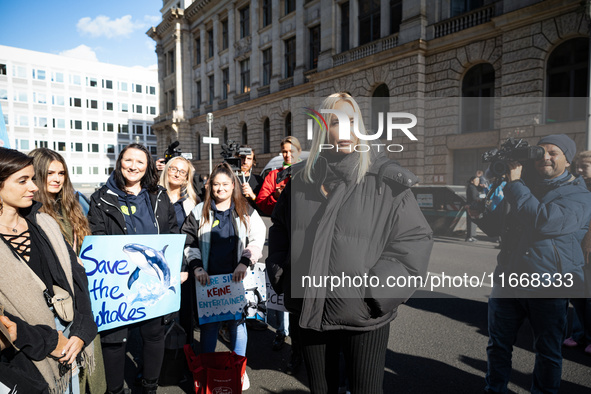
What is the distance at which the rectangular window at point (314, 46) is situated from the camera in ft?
74.8

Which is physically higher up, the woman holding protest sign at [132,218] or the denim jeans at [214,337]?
the woman holding protest sign at [132,218]

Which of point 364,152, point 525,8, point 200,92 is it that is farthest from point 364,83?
point 200,92

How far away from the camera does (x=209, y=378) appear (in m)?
2.62

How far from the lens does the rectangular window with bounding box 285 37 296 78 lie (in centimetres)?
2483

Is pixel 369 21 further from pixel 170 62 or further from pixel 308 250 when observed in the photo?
pixel 170 62

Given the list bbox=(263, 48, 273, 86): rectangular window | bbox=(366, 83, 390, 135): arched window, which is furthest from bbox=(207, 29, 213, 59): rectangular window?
bbox=(366, 83, 390, 135): arched window

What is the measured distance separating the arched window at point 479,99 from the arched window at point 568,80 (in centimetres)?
202

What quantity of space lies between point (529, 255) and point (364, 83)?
1713 centimetres

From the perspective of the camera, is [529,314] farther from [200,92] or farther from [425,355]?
[200,92]

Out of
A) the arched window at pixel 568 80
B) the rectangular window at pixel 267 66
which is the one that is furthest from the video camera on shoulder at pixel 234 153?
the rectangular window at pixel 267 66

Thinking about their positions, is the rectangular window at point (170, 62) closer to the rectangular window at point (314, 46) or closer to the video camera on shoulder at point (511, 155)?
the rectangular window at point (314, 46)

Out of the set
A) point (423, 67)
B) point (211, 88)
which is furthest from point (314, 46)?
point (211, 88)

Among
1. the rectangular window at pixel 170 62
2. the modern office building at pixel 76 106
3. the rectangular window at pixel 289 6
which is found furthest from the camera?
the modern office building at pixel 76 106

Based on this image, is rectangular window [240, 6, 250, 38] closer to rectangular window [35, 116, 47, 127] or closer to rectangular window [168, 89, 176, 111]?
rectangular window [168, 89, 176, 111]
